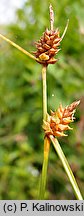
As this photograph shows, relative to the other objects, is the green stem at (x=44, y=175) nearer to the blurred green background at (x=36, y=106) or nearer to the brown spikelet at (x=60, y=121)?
the brown spikelet at (x=60, y=121)

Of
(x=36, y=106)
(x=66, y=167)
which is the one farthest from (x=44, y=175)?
(x=36, y=106)

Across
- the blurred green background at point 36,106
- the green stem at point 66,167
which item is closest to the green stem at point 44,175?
the green stem at point 66,167

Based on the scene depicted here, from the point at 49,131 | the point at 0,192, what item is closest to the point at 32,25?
the point at 0,192

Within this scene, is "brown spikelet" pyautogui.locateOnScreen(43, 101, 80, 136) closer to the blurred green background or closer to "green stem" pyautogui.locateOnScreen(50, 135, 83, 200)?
"green stem" pyautogui.locateOnScreen(50, 135, 83, 200)

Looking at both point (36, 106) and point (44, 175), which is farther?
point (36, 106)

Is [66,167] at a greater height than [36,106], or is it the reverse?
[36,106]

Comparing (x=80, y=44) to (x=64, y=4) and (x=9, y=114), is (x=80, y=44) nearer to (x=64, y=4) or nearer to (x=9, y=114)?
(x=64, y=4)

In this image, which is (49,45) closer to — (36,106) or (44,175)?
(44,175)
